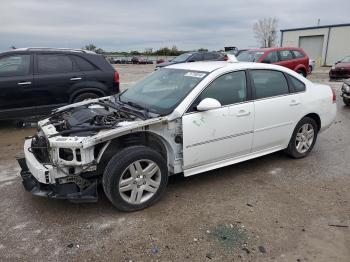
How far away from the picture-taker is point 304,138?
16.8ft

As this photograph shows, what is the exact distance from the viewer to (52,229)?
10.9ft

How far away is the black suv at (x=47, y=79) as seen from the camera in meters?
6.68

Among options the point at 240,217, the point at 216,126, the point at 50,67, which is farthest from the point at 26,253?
the point at 50,67

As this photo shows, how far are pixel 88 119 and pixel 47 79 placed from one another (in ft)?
12.3

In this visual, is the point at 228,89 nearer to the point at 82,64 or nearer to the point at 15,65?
the point at 82,64

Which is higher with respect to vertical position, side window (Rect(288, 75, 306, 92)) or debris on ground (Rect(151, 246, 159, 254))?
side window (Rect(288, 75, 306, 92))

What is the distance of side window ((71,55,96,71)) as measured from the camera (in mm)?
7281

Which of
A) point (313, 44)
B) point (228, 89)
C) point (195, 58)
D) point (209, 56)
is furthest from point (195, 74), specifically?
point (313, 44)

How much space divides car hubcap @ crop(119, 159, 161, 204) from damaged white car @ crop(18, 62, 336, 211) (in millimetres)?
11

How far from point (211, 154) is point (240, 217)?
0.86 m

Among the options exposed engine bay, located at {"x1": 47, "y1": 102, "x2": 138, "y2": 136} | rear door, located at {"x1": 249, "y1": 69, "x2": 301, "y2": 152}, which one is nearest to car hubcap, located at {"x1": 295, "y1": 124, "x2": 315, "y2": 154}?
rear door, located at {"x1": 249, "y1": 69, "x2": 301, "y2": 152}

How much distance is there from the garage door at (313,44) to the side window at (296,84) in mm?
32376

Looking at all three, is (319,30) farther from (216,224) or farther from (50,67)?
(216,224)

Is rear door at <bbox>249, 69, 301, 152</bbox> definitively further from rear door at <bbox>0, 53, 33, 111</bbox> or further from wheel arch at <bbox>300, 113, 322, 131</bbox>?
rear door at <bbox>0, 53, 33, 111</bbox>
